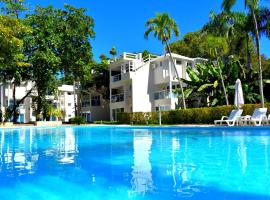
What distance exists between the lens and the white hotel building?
37.7 metres

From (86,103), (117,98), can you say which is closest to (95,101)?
(86,103)

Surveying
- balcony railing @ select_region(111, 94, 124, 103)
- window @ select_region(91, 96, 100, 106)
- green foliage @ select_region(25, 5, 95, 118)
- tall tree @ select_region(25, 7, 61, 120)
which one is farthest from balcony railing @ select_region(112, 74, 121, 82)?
tall tree @ select_region(25, 7, 61, 120)

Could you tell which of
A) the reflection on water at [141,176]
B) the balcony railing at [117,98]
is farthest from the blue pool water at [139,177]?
the balcony railing at [117,98]

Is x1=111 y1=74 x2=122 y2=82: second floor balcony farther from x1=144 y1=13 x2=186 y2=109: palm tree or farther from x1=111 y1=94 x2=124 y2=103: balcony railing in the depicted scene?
x1=144 y1=13 x2=186 y2=109: palm tree

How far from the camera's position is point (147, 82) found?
40625mm

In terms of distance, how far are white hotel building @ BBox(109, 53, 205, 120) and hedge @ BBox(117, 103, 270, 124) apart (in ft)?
13.1

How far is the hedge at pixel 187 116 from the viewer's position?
2552cm

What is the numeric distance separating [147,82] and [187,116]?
41.7 feet

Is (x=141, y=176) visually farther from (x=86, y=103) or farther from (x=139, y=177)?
(x=86, y=103)

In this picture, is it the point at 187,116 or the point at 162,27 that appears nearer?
the point at 187,116

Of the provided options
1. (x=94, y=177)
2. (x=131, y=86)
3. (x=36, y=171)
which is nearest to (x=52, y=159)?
(x=36, y=171)

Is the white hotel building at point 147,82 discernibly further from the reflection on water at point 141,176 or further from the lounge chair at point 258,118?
the reflection on water at point 141,176

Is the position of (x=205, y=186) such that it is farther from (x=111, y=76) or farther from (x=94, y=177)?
(x=111, y=76)

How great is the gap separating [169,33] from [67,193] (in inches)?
1119
